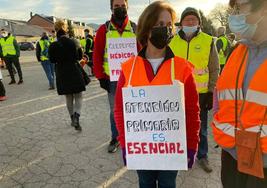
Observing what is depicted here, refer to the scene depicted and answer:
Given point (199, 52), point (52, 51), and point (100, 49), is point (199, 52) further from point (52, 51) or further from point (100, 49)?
point (52, 51)

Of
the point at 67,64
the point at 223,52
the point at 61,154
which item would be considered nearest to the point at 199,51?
the point at 61,154

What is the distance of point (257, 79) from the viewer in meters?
1.66

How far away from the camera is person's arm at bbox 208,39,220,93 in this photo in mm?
3529

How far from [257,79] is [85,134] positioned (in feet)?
13.1

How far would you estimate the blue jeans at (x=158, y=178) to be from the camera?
221 cm

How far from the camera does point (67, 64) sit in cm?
535

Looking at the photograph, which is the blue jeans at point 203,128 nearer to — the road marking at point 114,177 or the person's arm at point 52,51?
the road marking at point 114,177

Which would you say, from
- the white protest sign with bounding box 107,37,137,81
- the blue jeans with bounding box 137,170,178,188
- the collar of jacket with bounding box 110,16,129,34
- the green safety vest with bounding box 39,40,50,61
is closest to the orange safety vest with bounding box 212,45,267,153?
the blue jeans with bounding box 137,170,178,188

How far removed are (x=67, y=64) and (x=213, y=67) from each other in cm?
284

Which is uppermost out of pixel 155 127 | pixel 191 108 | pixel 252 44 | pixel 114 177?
pixel 252 44

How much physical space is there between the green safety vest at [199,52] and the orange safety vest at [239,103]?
1586 mm

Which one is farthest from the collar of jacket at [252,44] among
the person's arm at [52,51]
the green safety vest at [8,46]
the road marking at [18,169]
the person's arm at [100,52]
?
the green safety vest at [8,46]

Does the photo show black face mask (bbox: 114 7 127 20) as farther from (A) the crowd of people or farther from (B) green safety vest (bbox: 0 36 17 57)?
(B) green safety vest (bbox: 0 36 17 57)

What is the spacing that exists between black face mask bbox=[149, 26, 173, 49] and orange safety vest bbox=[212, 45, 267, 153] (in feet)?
1.48
